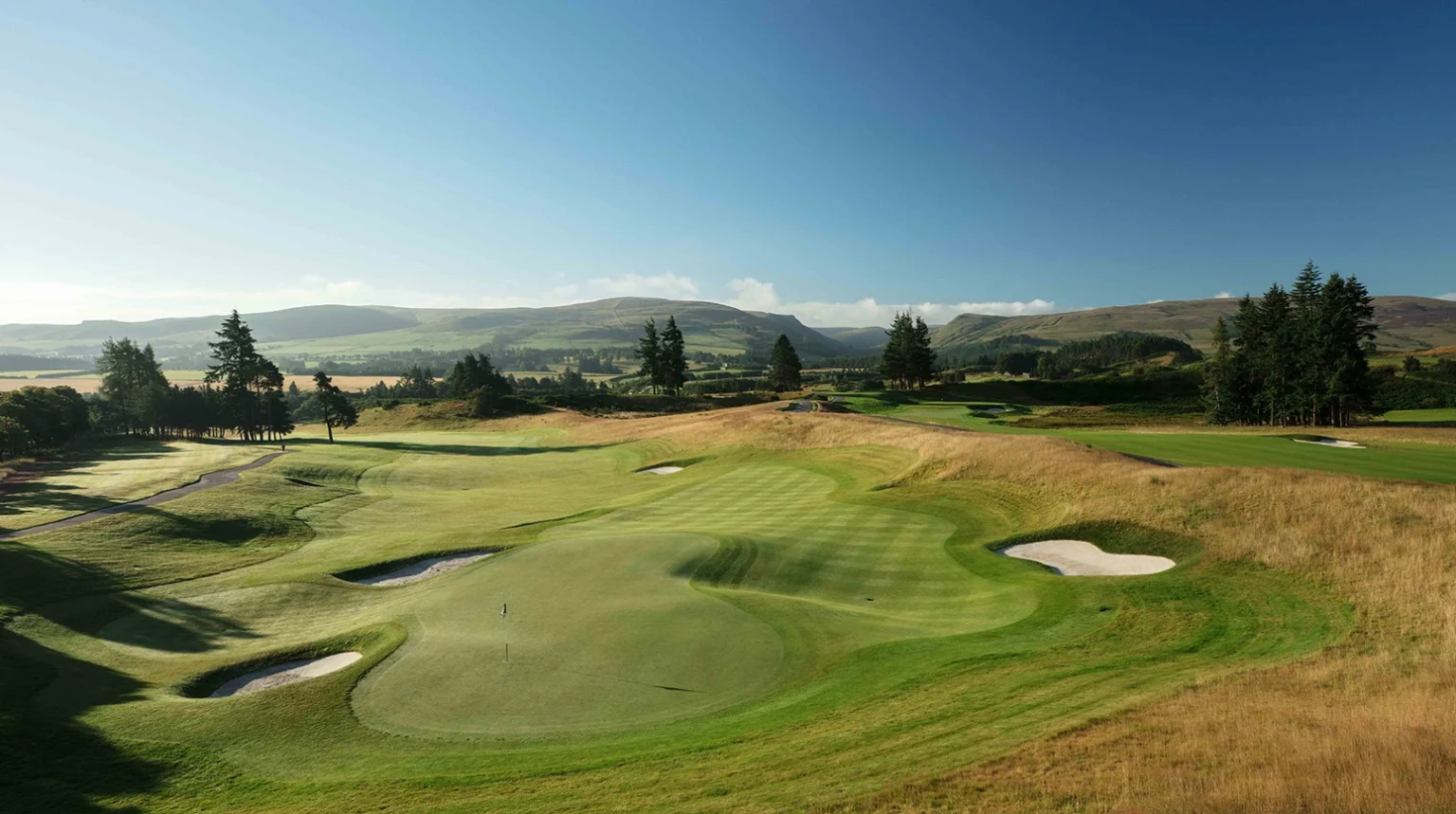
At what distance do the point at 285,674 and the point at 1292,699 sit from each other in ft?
68.7

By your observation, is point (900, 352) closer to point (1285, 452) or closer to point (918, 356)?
point (918, 356)

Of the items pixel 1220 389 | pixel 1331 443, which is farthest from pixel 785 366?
pixel 1331 443

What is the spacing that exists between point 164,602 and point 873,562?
2371 cm

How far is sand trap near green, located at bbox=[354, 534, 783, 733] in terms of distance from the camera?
38.9ft

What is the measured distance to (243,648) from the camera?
15875 mm

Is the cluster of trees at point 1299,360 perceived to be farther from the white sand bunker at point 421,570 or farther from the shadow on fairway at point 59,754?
the shadow on fairway at point 59,754

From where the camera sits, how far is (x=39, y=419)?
6450cm

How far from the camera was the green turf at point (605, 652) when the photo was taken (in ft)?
30.9

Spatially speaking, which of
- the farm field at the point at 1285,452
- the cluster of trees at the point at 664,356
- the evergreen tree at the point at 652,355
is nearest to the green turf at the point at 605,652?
the farm field at the point at 1285,452

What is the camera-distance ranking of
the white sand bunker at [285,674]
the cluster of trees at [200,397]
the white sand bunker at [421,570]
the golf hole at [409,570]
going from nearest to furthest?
the white sand bunker at [285,674], the white sand bunker at [421,570], the golf hole at [409,570], the cluster of trees at [200,397]

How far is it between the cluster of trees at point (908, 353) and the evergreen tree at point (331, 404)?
77087 mm

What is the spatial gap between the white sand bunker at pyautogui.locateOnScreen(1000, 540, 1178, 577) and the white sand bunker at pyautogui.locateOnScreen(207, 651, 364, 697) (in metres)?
21.0

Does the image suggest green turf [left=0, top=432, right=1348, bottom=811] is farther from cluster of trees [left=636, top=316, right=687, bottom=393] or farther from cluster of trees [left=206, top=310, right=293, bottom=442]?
cluster of trees [left=636, top=316, right=687, bottom=393]

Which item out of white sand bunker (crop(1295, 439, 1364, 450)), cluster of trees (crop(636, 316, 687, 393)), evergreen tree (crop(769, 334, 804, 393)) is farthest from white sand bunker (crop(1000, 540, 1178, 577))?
evergreen tree (crop(769, 334, 804, 393))
